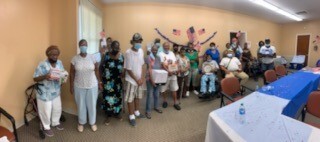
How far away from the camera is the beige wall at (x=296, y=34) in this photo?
9.18 metres

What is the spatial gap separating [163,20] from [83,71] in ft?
11.6

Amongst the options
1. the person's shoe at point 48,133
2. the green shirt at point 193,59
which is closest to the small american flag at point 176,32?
the green shirt at point 193,59

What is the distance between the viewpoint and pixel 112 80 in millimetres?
3184

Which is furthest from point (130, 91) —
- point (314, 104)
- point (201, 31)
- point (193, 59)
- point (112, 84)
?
point (201, 31)

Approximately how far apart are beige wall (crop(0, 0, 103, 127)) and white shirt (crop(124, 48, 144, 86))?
3.24ft

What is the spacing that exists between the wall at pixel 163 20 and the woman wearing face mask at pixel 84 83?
2.70m

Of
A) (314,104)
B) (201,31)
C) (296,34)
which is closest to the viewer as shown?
(314,104)

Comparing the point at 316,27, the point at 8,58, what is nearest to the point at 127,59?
the point at 8,58

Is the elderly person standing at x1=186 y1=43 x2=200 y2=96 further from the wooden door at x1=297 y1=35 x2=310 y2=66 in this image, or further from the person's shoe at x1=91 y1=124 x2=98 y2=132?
the wooden door at x1=297 y1=35 x2=310 y2=66

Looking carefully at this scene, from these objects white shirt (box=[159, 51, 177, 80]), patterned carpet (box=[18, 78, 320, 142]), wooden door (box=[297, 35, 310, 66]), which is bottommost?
patterned carpet (box=[18, 78, 320, 142])

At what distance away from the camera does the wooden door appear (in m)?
9.59

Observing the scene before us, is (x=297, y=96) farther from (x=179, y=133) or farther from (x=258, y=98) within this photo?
(x=179, y=133)

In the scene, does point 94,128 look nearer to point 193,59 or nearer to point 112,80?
point 112,80

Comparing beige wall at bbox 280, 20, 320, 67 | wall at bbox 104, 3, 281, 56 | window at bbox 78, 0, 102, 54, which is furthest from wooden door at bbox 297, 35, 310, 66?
window at bbox 78, 0, 102, 54
